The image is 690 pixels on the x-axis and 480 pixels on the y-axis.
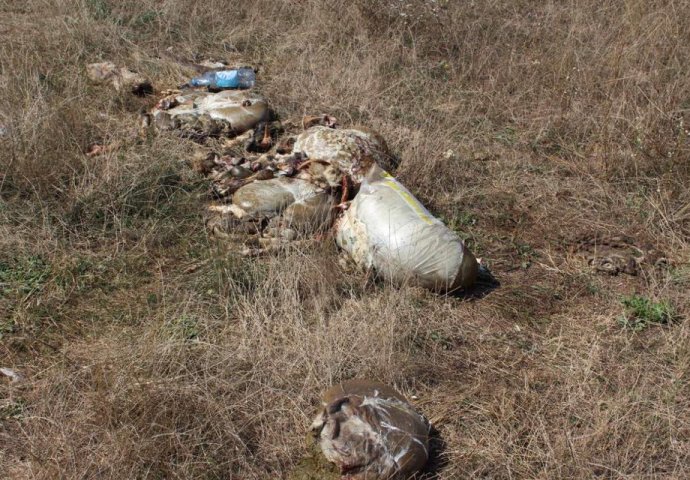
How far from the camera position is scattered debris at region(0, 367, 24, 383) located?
315 centimetres

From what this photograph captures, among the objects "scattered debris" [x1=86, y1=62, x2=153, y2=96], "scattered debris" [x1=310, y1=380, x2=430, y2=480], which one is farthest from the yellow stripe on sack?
"scattered debris" [x1=86, y1=62, x2=153, y2=96]

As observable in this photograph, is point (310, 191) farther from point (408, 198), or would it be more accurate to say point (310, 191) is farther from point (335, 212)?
point (408, 198)

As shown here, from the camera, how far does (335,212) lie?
437 centimetres

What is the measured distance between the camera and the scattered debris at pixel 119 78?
6.00 metres

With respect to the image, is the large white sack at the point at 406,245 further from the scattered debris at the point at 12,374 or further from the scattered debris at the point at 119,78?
the scattered debris at the point at 119,78

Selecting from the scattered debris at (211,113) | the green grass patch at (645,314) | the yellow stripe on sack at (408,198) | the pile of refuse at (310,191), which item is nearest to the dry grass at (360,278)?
the green grass patch at (645,314)

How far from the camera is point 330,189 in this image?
4434 mm

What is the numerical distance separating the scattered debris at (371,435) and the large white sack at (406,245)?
39.0 inches

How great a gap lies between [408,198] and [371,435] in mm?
1742

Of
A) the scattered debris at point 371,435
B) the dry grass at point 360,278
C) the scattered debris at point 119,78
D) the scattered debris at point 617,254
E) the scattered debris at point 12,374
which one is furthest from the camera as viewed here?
the scattered debris at point 119,78

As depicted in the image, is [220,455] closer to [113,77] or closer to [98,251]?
[98,251]

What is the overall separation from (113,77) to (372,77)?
2331 mm

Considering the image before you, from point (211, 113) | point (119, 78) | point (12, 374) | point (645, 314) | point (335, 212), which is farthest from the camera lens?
point (119, 78)

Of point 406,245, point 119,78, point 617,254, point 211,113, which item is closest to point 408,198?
point 406,245
